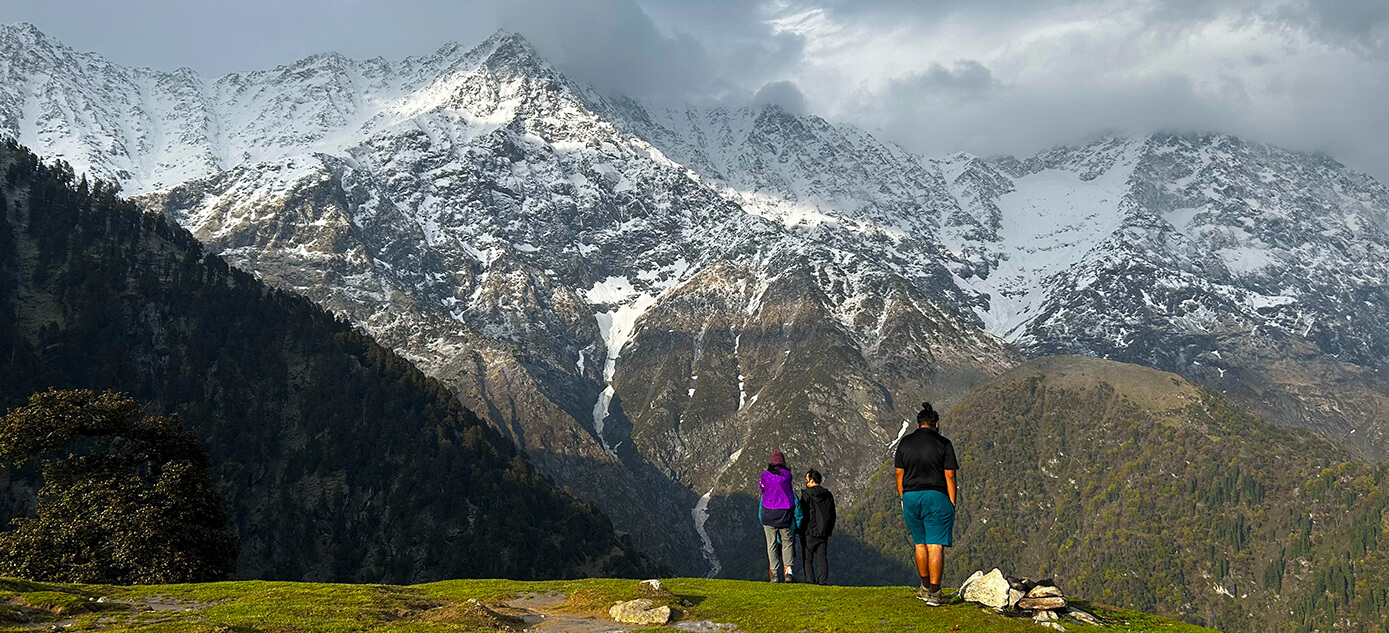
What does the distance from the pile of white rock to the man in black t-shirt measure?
99.0 inches

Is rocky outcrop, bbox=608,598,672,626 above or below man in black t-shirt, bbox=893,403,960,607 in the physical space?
below

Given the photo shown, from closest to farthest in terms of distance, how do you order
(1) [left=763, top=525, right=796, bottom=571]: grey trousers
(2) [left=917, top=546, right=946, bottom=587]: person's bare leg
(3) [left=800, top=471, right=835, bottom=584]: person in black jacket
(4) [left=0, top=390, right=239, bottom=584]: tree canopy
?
(2) [left=917, top=546, right=946, bottom=587]: person's bare leg → (3) [left=800, top=471, right=835, bottom=584]: person in black jacket → (1) [left=763, top=525, right=796, bottom=571]: grey trousers → (4) [left=0, top=390, right=239, bottom=584]: tree canopy

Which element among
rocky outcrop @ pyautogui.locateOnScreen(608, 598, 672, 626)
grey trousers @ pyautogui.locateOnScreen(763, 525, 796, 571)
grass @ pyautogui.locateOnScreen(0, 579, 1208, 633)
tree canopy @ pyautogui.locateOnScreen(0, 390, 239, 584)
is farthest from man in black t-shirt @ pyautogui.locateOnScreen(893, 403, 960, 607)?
tree canopy @ pyautogui.locateOnScreen(0, 390, 239, 584)

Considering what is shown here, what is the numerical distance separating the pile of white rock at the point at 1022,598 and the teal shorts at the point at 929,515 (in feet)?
8.30

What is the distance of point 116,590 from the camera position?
3869 centimetres

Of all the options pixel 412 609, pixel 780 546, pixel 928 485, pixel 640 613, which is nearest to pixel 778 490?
pixel 780 546

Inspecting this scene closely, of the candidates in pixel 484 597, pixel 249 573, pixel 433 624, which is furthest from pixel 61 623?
pixel 249 573

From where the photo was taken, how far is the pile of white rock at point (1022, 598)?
29.9 m

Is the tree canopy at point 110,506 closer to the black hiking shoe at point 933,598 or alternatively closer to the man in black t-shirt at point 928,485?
the black hiking shoe at point 933,598

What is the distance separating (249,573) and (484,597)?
17643 cm

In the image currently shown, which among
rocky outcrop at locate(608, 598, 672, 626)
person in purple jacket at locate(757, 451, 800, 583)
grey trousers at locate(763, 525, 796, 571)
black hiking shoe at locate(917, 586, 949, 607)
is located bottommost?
rocky outcrop at locate(608, 598, 672, 626)

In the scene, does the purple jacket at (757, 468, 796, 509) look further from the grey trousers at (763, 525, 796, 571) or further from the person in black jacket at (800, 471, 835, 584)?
the grey trousers at (763, 525, 796, 571)

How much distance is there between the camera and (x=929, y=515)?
1103 inches

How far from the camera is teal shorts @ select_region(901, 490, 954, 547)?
2784 centimetres
